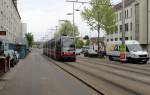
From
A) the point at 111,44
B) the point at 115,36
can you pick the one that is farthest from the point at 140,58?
the point at 115,36

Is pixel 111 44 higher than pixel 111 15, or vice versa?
pixel 111 15

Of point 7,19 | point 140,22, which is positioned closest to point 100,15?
point 140,22

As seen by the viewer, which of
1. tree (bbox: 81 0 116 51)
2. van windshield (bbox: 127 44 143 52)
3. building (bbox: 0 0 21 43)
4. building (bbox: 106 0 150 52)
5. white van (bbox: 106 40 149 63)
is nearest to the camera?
white van (bbox: 106 40 149 63)

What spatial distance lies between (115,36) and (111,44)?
1862 inches

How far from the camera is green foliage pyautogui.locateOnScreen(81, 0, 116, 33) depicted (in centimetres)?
6475

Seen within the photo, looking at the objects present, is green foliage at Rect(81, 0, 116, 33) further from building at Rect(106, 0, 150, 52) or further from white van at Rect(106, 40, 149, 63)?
white van at Rect(106, 40, 149, 63)

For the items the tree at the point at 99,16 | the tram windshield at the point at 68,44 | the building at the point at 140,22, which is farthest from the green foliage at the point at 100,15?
the tram windshield at the point at 68,44

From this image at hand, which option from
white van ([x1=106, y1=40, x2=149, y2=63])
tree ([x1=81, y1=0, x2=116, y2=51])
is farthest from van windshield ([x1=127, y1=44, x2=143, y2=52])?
tree ([x1=81, y1=0, x2=116, y2=51])

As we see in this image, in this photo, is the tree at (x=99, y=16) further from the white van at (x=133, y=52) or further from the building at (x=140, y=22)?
the white van at (x=133, y=52)

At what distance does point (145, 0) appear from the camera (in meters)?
74.1

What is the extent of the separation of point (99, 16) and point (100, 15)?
32cm

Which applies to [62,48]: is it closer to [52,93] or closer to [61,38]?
[61,38]

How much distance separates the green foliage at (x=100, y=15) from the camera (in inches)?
2549

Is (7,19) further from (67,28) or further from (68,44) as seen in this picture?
(67,28)
